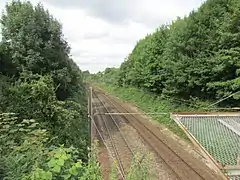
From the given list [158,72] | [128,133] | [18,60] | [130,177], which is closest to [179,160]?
[128,133]

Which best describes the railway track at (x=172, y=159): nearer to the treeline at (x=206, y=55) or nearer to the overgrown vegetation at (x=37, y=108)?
the overgrown vegetation at (x=37, y=108)

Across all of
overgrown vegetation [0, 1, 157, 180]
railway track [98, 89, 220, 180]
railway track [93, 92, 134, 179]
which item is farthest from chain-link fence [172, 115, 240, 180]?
railway track [98, 89, 220, 180]

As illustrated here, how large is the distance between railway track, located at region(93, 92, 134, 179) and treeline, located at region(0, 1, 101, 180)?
1638 millimetres

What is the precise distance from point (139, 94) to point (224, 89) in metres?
19.9

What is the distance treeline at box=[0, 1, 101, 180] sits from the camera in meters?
5.50

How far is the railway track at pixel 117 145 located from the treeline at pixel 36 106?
164 cm

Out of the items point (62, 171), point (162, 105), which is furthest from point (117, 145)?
point (62, 171)

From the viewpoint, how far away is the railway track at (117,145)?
48.1 ft

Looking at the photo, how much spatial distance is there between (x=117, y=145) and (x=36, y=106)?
22.4ft

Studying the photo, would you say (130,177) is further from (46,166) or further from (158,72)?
(158,72)

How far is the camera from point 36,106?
41.4ft

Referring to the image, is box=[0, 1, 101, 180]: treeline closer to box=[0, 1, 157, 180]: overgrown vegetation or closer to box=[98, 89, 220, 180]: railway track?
box=[0, 1, 157, 180]: overgrown vegetation

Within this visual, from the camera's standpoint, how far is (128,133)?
21.9m

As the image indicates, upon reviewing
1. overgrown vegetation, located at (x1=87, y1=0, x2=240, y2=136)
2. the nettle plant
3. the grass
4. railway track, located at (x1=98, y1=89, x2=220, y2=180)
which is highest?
overgrown vegetation, located at (x1=87, y1=0, x2=240, y2=136)
